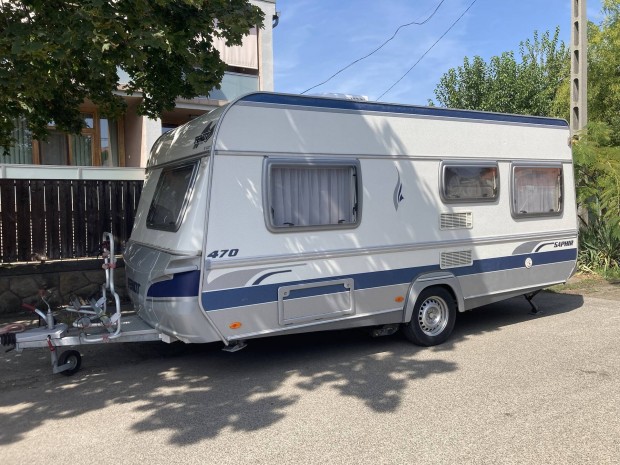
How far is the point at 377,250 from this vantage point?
232 inches

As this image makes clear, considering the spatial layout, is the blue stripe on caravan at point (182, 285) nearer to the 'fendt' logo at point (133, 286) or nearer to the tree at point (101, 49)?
the 'fendt' logo at point (133, 286)

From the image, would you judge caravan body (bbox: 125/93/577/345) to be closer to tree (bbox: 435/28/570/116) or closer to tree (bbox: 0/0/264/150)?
tree (bbox: 0/0/264/150)

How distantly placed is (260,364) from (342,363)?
901mm

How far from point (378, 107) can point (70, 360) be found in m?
4.31

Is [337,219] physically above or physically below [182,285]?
above

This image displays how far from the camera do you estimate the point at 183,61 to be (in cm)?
654

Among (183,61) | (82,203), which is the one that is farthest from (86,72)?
(82,203)

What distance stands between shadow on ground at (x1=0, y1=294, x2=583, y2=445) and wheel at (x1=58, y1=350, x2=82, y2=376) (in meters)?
0.08

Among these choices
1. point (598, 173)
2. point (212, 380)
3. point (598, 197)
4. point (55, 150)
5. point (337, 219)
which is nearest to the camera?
point (212, 380)

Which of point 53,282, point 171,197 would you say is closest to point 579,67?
point 171,197

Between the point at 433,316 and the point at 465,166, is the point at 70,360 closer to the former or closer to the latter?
the point at 433,316

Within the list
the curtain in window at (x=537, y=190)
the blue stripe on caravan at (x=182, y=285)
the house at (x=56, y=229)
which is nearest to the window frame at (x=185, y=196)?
the blue stripe on caravan at (x=182, y=285)

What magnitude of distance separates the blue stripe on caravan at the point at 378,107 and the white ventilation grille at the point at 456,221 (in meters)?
1.22

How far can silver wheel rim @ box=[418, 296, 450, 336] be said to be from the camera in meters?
6.44
